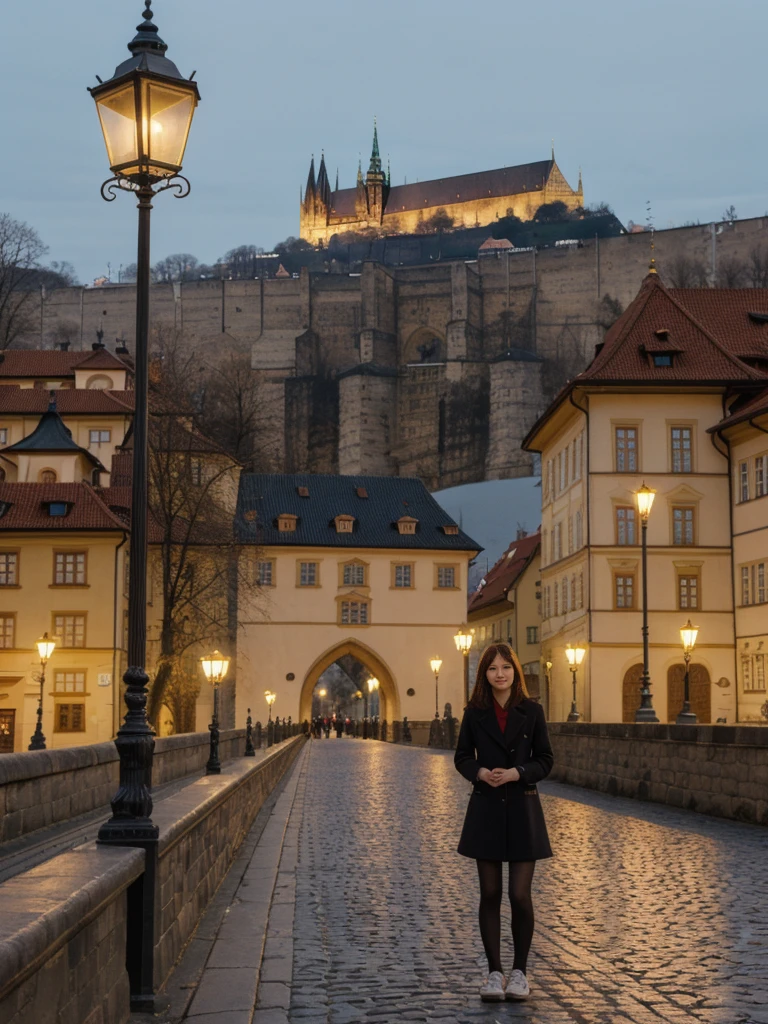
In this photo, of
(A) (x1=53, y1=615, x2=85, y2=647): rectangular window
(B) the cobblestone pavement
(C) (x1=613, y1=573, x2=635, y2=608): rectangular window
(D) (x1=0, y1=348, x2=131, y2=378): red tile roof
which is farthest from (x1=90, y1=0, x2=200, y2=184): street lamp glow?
(D) (x1=0, y1=348, x2=131, y2=378): red tile roof

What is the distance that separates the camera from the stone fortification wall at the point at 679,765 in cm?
1698

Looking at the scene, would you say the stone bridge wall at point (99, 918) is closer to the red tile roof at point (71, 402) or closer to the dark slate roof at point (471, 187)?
the red tile roof at point (71, 402)

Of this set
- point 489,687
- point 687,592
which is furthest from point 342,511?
point 489,687

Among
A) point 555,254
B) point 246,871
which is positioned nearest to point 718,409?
point 246,871

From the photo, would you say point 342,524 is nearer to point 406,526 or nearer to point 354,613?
point 406,526

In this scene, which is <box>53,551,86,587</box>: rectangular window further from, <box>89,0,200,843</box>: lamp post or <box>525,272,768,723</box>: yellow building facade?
<box>89,0,200,843</box>: lamp post

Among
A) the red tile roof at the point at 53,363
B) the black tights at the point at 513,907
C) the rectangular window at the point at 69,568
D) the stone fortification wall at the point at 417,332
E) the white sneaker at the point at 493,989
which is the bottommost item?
the white sneaker at the point at 493,989

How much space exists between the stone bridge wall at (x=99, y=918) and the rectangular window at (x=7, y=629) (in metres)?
42.3

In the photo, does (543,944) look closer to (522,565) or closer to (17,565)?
(17,565)

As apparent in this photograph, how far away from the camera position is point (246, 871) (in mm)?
12219

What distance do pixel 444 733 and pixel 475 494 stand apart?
224 feet

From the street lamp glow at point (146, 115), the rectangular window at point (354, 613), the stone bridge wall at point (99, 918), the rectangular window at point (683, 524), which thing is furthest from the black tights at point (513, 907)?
the rectangular window at point (354, 613)

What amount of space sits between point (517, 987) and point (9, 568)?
4594 centimetres

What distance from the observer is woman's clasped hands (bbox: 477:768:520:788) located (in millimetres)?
7055
